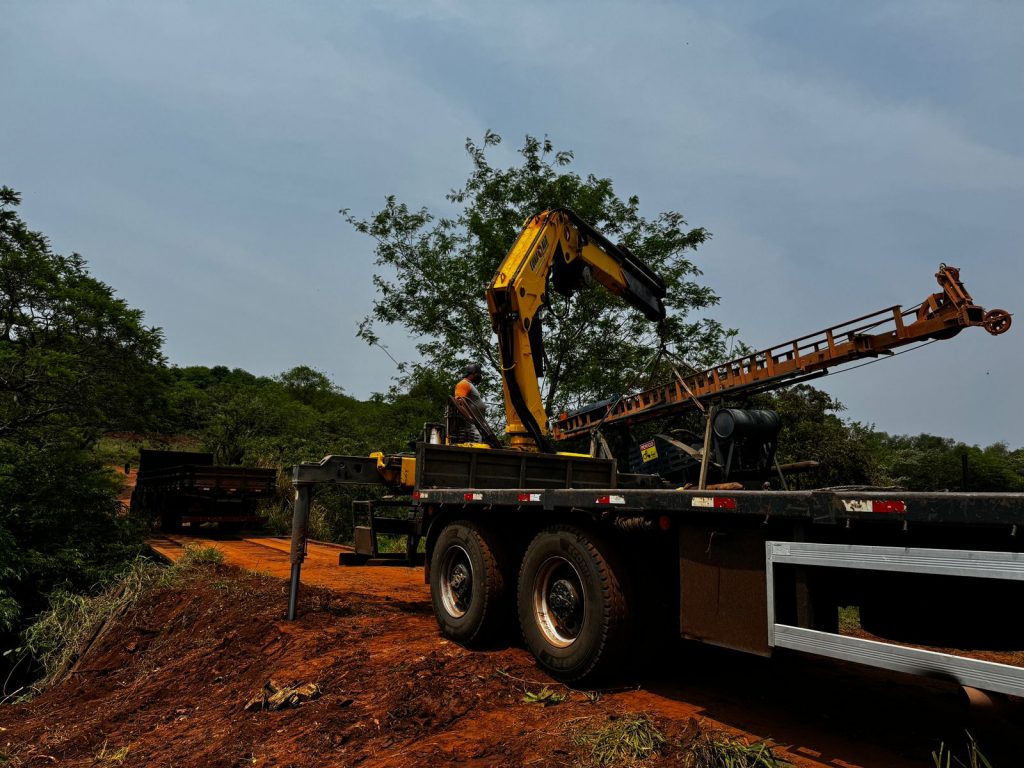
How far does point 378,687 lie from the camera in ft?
17.5

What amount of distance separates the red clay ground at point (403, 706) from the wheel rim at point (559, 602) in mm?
355

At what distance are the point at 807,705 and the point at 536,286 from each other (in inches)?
240

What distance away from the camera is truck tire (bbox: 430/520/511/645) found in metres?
6.14

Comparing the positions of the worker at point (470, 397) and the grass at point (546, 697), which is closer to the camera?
the grass at point (546, 697)

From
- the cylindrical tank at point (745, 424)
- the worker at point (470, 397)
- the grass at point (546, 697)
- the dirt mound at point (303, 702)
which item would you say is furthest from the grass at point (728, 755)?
the worker at point (470, 397)

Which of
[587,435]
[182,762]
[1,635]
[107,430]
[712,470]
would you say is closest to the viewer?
[182,762]

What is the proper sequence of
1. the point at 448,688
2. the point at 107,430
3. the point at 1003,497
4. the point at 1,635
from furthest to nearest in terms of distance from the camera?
the point at 107,430
the point at 1,635
the point at 448,688
the point at 1003,497

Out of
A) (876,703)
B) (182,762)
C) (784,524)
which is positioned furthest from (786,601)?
(182,762)

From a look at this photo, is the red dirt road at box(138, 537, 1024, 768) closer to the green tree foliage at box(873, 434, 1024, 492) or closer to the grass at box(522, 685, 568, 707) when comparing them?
the grass at box(522, 685, 568, 707)

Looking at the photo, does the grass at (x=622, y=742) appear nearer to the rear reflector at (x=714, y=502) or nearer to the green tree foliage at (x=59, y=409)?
the rear reflector at (x=714, y=502)

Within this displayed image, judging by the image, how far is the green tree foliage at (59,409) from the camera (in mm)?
11766

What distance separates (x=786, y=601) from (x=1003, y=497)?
126 cm

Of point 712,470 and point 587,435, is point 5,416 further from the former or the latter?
point 712,470

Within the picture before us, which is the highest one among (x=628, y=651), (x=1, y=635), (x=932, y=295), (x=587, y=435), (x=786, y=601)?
(x=932, y=295)
